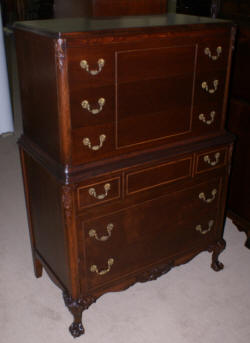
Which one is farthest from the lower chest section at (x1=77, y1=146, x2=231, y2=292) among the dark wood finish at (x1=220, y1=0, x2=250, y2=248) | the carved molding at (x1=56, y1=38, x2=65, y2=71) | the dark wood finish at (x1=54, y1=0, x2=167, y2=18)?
the dark wood finish at (x1=54, y1=0, x2=167, y2=18)

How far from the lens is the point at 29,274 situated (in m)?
2.45

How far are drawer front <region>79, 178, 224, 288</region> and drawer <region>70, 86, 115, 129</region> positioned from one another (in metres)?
0.46

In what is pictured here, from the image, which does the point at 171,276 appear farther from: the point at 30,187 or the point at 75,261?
the point at 30,187

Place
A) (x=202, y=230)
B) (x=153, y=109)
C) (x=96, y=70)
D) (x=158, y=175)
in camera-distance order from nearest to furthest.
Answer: (x=96, y=70), (x=153, y=109), (x=158, y=175), (x=202, y=230)

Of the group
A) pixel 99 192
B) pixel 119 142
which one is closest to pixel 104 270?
pixel 99 192

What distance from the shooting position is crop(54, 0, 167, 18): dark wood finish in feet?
6.98

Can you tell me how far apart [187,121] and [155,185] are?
35 cm

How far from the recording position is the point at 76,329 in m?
2.00

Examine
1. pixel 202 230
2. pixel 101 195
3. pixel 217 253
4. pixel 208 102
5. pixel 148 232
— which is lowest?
pixel 217 253

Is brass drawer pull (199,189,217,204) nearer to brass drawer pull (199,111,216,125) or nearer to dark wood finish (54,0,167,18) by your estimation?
brass drawer pull (199,111,216,125)

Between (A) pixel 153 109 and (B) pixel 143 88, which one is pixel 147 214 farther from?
(B) pixel 143 88

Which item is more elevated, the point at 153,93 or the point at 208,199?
the point at 153,93

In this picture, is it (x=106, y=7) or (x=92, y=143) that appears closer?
(x=92, y=143)

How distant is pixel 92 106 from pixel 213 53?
665mm
